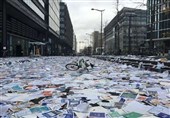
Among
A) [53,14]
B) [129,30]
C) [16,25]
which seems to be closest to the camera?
[16,25]

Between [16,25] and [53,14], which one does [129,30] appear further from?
[53,14]

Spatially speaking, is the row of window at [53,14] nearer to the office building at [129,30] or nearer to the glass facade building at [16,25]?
the office building at [129,30]

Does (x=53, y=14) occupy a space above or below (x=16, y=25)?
above

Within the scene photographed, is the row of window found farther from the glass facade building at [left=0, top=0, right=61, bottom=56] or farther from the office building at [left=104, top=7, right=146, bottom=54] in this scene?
the glass facade building at [left=0, top=0, right=61, bottom=56]

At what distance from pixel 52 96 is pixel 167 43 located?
7652 centimetres

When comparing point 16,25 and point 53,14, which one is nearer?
point 16,25

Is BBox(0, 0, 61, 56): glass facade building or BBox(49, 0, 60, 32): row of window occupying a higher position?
BBox(49, 0, 60, 32): row of window

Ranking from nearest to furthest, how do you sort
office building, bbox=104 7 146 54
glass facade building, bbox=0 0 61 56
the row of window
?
1. glass facade building, bbox=0 0 61 56
2. office building, bbox=104 7 146 54
3. the row of window

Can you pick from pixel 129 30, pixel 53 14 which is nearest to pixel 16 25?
pixel 129 30

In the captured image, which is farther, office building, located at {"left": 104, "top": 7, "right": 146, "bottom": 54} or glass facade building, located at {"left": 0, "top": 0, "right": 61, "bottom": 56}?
office building, located at {"left": 104, "top": 7, "right": 146, "bottom": 54}

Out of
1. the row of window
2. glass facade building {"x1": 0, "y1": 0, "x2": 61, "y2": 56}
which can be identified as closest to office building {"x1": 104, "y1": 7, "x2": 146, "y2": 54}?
glass facade building {"x1": 0, "y1": 0, "x2": 61, "y2": 56}

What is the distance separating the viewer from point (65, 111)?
516cm

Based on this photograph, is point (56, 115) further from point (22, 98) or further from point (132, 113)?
point (22, 98)

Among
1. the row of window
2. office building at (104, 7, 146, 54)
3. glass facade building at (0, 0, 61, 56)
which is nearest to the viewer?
glass facade building at (0, 0, 61, 56)
